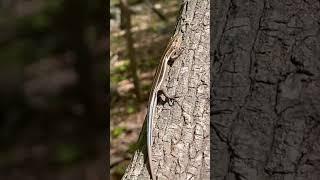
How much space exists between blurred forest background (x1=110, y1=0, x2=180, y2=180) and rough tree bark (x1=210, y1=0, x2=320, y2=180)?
2.73 m

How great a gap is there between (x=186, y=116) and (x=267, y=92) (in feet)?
0.80

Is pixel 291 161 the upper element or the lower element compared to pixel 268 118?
lower

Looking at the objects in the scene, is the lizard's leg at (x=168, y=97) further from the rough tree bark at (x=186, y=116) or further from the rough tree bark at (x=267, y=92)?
the rough tree bark at (x=267, y=92)

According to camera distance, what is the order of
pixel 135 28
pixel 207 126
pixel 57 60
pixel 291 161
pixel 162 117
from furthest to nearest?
pixel 135 28, pixel 162 117, pixel 207 126, pixel 291 161, pixel 57 60

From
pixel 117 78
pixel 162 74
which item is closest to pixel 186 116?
pixel 162 74

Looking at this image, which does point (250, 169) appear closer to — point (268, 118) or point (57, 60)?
point (268, 118)

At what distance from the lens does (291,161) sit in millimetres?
1215

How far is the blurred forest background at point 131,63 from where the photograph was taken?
190 inches

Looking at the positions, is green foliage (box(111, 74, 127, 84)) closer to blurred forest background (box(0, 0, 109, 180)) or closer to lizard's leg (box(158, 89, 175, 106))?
lizard's leg (box(158, 89, 175, 106))

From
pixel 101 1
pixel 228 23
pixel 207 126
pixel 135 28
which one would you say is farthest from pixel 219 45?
pixel 135 28

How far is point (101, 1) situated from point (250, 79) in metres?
0.50

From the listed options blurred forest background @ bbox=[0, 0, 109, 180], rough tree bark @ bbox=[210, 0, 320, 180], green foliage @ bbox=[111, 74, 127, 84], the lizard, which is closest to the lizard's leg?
the lizard

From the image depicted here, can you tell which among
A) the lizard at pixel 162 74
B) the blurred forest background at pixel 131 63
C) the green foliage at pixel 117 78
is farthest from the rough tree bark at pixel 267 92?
the green foliage at pixel 117 78

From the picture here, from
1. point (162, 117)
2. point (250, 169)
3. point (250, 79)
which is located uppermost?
point (250, 79)
